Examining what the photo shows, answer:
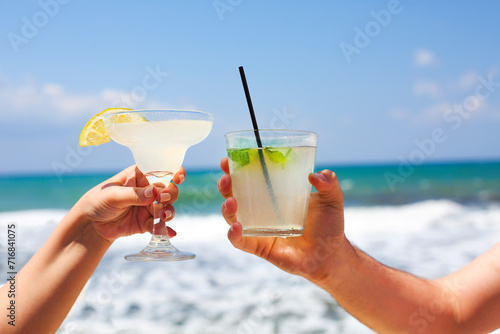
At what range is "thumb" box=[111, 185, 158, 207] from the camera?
1949mm

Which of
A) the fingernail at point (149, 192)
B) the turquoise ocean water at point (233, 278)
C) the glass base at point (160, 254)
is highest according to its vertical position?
the fingernail at point (149, 192)

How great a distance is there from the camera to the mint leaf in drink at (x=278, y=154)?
5.93 feet

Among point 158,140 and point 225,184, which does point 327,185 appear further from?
point 158,140

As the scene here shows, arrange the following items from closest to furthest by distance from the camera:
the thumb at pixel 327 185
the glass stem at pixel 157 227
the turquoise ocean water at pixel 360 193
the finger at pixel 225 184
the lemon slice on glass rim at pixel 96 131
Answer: the thumb at pixel 327 185, the finger at pixel 225 184, the glass stem at pixel 157 227, the lemon slice on glass rim at pixel 96 131, the turquoise ocean water at pixel 360 193

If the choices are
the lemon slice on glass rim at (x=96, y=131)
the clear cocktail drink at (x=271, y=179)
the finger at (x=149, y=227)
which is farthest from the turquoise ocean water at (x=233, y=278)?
the lemon slice on glass rim at (x=96, y=131)

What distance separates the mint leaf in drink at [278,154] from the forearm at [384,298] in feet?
1.94

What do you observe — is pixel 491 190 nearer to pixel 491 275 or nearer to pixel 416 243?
pixel 416 243

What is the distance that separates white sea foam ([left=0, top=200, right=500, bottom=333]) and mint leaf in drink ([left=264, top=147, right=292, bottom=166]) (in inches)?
139

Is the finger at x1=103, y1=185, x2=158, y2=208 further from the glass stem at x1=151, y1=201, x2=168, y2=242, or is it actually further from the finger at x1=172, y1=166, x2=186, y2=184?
the finger at x1=172, y1=166, x2=186, y2=184

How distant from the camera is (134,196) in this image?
6.41 feet

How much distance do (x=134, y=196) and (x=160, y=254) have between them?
30 cm

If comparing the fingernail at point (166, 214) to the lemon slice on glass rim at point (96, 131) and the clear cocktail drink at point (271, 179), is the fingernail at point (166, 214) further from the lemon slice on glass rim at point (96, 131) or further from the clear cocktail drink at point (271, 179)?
the lemon slice on glass rim at point (96, 131)

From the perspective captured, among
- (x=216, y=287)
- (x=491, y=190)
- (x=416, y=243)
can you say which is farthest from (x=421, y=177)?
(x=216, y=287)

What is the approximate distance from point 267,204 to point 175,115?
60 centimetres
